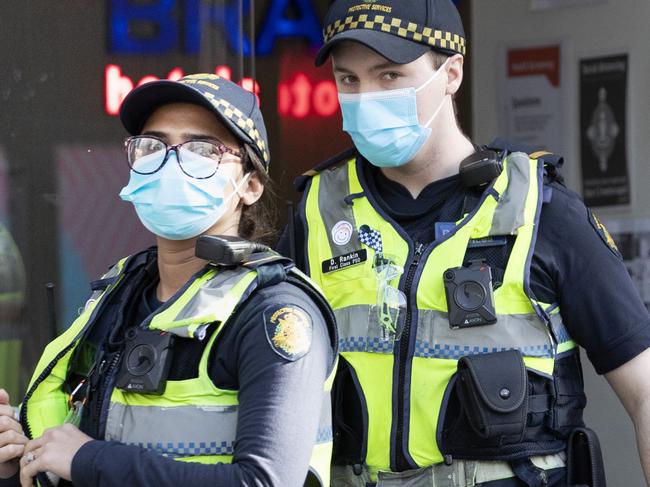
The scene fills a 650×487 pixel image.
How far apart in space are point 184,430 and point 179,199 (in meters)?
0.47

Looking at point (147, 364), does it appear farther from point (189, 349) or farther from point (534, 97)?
point (534, 97)

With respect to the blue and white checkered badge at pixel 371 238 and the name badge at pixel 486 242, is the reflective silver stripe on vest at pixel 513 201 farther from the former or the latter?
the blue and white checkered badge at pixel 371 238

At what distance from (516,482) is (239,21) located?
1797 millimetres

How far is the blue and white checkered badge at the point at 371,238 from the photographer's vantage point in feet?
8.55

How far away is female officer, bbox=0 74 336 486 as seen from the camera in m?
Result: 1.88

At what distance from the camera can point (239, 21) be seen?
3660mm

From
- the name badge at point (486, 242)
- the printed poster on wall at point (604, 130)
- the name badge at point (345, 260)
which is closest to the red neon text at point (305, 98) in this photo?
the printed poster on wall at point (604, 130)

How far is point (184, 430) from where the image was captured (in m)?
1.96

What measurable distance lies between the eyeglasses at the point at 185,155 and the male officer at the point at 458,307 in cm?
51

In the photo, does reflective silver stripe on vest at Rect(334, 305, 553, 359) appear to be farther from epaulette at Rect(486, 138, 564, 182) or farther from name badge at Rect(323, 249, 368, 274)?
epaulette at Rect(486, 138, 564, 182)

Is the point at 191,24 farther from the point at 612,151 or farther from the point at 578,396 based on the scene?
the point at 612,151

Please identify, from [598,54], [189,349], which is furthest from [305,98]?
[189,349]

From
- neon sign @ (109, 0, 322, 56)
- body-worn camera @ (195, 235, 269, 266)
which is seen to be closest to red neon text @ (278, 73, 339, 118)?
neon sign @ (109, 0, 322, 56)

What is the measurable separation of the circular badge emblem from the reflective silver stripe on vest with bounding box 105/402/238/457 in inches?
30.9
